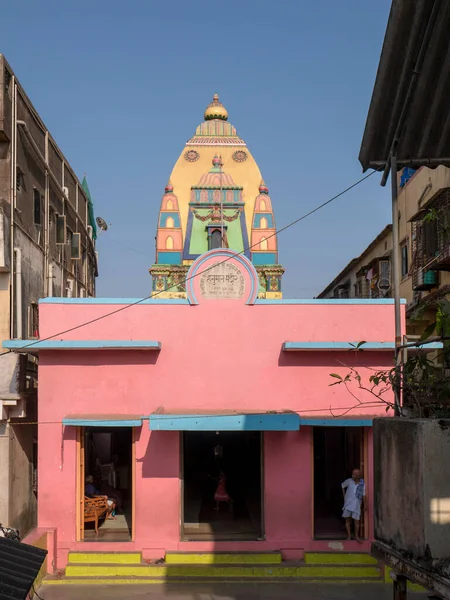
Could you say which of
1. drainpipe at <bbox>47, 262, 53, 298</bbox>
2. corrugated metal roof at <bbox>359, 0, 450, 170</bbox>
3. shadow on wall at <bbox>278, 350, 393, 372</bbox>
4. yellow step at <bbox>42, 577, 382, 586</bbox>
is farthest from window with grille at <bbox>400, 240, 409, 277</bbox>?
corrugated metal roof at <bbox>359, 0, 450, 170</bbox>

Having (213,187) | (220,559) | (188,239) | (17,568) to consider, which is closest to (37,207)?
(220,559)

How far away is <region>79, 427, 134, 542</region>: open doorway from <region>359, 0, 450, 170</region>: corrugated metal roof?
8034mm

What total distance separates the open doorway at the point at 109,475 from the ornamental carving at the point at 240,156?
18.9 m

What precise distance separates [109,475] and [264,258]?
1565 centimetres

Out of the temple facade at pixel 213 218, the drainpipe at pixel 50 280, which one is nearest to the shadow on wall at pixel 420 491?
the drainpipe at pixel 50 280

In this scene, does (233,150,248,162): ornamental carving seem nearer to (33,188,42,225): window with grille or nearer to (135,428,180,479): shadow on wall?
(33,188,42,225): window with grille

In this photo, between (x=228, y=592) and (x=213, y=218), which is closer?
(x=228, y=592)

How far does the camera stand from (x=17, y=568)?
237 inches

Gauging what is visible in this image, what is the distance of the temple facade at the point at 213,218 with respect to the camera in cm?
2912

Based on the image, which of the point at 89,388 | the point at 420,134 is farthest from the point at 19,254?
the point at 420,134

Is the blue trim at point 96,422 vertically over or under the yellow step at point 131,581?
over

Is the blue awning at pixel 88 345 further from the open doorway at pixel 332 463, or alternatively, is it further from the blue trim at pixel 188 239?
the blue trim at pixel 188 239

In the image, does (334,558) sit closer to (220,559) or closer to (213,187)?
(220,559)

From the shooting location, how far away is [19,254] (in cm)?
1362
